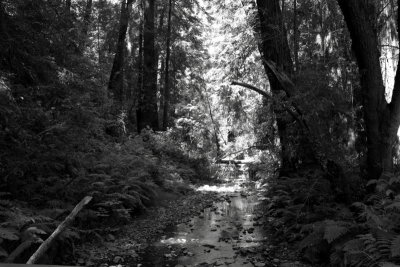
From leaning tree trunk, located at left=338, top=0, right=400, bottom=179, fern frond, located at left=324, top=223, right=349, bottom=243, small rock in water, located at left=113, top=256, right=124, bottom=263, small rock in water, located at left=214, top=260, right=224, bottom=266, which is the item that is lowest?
small rock in water, located at left=214, top=260, right=224, bottom=266

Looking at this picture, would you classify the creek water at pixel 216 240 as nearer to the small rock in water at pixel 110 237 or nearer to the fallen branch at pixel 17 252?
the small rock in water at pixel 110 237

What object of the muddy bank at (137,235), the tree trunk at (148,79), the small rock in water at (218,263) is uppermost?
the tree trunk at (148,79)

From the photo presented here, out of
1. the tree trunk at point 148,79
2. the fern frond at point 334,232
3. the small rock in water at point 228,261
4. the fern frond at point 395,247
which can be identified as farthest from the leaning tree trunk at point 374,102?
the tree trunk at point 148,79

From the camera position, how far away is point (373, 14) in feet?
27.6

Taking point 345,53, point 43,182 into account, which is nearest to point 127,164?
point 43,182

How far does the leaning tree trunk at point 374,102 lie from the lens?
22.8 feet

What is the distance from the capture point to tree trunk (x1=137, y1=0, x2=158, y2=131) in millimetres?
17438

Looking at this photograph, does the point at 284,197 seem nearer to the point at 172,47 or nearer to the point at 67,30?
the point at 67,30

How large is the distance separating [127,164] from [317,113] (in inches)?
222

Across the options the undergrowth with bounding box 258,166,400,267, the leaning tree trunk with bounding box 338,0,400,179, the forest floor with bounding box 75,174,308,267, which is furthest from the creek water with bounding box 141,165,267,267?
the leaning tree trunk with bounding box 338,0,400,179

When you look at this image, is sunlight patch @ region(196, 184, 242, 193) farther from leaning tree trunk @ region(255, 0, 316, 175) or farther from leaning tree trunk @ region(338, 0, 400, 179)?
leaning tree trunk @ region(338, 0, 400, 179)

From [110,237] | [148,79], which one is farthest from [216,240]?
[148,79]

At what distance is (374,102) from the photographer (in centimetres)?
699

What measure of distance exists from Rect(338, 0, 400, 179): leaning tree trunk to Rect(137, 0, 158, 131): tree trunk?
37.7 feet
